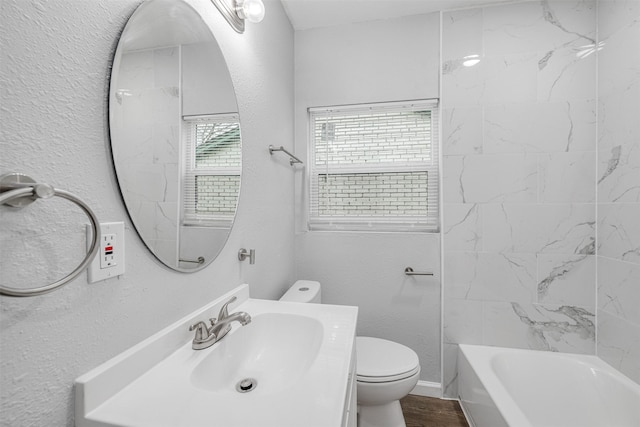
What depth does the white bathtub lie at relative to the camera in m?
1.38

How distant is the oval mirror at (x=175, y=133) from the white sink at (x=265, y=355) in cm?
29

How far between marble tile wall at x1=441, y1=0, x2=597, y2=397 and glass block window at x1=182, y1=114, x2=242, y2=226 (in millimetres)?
1353

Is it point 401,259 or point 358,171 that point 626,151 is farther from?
point 358,171

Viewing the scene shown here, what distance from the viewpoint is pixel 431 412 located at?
5.63 ft

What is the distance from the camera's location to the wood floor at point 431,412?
1627 mm

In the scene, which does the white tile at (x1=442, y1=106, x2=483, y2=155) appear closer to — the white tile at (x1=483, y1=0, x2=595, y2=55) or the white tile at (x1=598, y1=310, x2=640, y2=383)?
the white tile at (x1=483, y1=0, x2=595, y2=55)

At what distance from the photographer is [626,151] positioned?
58.0 inches

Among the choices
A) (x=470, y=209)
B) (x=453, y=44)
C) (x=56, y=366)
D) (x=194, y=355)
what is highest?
(x=453, y=44)

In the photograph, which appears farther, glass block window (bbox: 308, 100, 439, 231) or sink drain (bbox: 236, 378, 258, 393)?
glass block window (bbox: 308, 100, 439, 231)

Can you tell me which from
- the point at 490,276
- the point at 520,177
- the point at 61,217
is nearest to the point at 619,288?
the point at 490,276

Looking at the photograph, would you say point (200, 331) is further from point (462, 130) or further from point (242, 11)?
point (462, 130)

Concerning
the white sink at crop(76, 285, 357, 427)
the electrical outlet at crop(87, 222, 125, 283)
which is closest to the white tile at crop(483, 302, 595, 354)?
the white sink at crop(76, 285, 357, 427)

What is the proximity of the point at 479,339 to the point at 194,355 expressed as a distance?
1.75m

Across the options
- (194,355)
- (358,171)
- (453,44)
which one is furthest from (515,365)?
(453,44)
